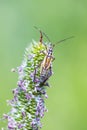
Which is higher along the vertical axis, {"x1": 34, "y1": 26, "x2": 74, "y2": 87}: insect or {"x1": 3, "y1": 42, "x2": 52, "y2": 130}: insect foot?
{"x1": 34, "y1": 26, "x2": 74, "y2": 87}: insect

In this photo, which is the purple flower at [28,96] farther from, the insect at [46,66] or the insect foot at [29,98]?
the insect at [46,66]

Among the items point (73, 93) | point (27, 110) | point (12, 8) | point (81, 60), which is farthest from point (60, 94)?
point (27, 110)

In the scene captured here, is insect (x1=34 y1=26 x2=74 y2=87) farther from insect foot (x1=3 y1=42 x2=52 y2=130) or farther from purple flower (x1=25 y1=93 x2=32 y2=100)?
purple flower (x1=25 y1=93 x2=32 y2=100)

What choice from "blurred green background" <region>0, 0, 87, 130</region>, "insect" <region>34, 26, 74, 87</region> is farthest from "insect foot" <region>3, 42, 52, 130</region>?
"blurred green background" <region>0, 0, 87, 130</region>

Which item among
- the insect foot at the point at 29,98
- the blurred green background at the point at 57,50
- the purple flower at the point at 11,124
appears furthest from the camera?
the blurred green background at the point at 57,50

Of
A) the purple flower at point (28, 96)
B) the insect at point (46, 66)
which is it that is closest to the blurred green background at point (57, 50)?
the insect at point (46, 66)

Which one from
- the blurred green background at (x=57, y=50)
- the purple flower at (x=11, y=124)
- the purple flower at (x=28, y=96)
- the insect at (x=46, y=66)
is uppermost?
the blurred green background at (x=57, y=50)

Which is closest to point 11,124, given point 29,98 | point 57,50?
point 29,98

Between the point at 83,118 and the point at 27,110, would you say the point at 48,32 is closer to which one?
the point at 83,118

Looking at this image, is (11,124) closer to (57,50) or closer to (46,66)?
(46,66)
